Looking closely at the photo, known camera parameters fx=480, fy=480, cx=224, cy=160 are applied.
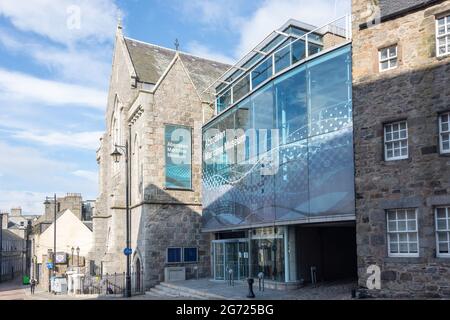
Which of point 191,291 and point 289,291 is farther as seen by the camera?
point 191,291

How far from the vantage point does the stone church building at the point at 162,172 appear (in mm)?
30281

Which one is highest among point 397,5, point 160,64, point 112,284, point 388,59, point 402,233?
point 160,64

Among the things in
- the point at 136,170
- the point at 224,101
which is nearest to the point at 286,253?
the point at 224,101

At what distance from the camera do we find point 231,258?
27.0m

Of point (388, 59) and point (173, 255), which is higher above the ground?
point (388, 59)

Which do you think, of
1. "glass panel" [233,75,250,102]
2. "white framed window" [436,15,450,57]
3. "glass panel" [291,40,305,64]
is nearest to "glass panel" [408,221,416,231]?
"white framed window" [436,15,450,57]

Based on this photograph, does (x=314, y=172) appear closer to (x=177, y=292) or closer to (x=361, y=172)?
(x=361, y=172)

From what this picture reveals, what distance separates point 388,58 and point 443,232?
238 inches

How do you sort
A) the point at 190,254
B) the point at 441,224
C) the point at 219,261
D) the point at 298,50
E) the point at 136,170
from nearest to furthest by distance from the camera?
the point at 441,224 < the point at 298,50 < the point at 219,261 < the point at 190,254 < the point at 136,170

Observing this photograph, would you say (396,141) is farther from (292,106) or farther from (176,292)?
(176,292)

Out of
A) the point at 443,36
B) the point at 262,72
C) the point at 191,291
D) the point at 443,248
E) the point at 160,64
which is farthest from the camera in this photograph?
the point at 160,64

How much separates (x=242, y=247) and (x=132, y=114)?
13.6 meters

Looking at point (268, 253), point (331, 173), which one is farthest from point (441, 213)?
point (268, 253)

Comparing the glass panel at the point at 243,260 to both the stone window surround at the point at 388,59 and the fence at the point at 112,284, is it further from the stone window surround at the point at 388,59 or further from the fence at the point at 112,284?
the stone window surround at the point at 388,59
